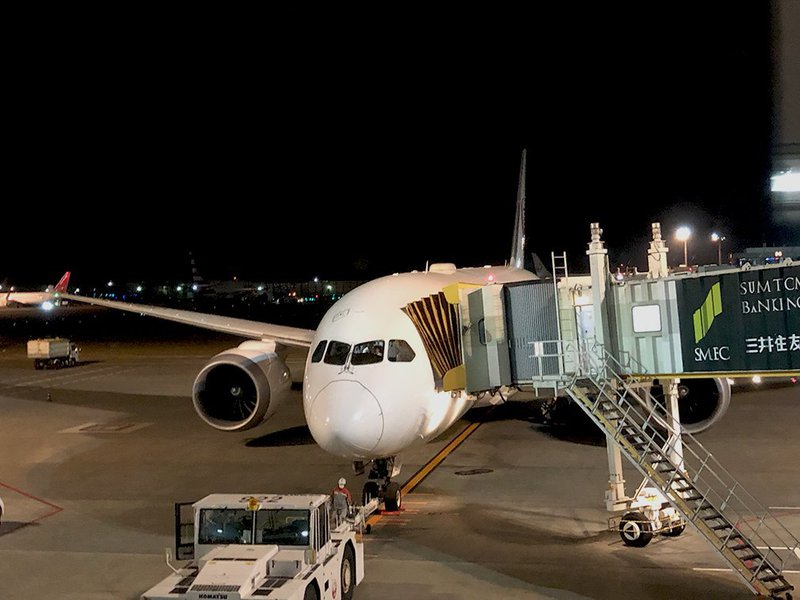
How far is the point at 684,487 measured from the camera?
11.0 meters

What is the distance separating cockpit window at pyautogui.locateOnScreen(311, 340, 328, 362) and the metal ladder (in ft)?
15.0

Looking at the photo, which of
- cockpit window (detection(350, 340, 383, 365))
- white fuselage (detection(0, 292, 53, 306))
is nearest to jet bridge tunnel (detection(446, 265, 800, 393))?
cockpit window (detection(350, 340, 383, 365))

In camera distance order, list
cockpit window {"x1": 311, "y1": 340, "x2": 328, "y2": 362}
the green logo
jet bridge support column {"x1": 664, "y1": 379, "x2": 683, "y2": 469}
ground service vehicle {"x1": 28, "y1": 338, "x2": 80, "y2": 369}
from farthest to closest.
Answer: ground service vehicle {"x1": 28, "y1": 338, "x2": 80, "y2": 369}, cockpit window {"x1": 311, "y1": 340, "x2": 328, "y2": 362}, jet bridge support column {"x1": 664, "y1": 379, "x2": 683, "y2": 469}, the green logo

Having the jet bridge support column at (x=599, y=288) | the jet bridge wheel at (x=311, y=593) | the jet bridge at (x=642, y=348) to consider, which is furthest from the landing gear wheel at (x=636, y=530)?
the jet bridge wheel at (x=311, y=593)

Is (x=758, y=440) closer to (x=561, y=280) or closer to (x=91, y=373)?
(x=561, y=280)

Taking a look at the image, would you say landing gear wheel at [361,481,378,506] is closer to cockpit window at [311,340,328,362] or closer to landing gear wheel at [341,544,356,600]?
cockpit window at [311,340,328,362]

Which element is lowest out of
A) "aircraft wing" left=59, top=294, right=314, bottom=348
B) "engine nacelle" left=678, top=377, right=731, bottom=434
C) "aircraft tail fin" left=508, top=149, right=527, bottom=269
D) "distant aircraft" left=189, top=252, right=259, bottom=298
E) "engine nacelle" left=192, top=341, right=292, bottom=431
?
"engine nacelle" left=678, top=377, right=731, bottom=434

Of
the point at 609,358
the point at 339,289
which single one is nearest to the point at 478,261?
the point at 339,289

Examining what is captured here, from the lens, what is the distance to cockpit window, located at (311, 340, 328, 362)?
→ 14.4 metres

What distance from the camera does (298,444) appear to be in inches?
851

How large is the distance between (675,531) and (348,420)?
18.1 feet

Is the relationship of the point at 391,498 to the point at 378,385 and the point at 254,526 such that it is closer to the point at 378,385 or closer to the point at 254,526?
the point at 378,385

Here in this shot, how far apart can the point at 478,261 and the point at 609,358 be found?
511 ft

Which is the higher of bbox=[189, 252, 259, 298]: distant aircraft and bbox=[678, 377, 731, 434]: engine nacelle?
bbox=[189, 252, 259, 298]: distant aircraft
